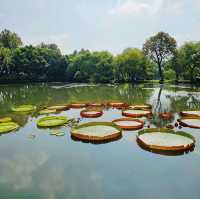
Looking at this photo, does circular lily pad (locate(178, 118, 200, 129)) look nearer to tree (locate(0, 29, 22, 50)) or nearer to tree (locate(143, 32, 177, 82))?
tree (locate(143, 32, 177, 82))

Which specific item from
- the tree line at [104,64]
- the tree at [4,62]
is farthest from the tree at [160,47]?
the tree at [4,62]

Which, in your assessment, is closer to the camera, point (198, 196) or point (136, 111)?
point (198, 196)

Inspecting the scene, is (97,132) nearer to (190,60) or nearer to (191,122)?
(191,122)

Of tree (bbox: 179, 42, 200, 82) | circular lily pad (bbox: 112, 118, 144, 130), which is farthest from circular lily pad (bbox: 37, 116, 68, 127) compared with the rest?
tree (bbox: 179, 42, 200, 82)

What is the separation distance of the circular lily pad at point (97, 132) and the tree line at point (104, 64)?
3907cm

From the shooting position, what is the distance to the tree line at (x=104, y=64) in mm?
50719

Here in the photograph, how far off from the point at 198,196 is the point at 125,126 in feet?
23.5

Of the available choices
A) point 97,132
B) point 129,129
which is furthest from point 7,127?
point 129,129

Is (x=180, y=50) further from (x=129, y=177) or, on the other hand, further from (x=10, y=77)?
(x=129, y=177)

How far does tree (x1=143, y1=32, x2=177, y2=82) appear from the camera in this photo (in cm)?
5380

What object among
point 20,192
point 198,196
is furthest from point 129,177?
point 20,192

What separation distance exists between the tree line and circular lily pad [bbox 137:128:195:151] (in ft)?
129

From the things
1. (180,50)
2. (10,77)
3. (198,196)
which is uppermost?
(180,50)

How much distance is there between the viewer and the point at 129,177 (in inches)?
285
